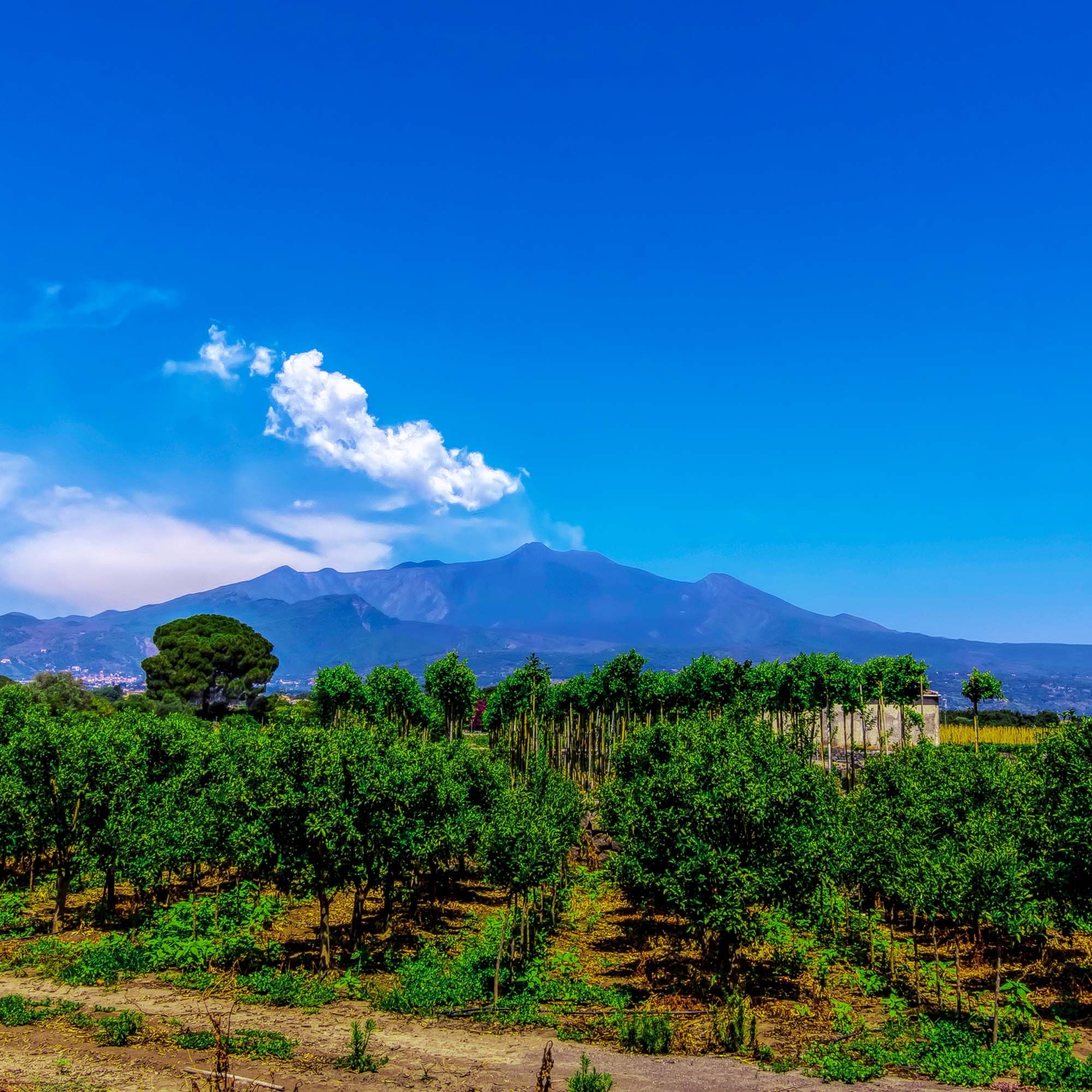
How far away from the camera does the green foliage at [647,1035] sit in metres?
22.5

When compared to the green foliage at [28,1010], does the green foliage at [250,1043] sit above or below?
above

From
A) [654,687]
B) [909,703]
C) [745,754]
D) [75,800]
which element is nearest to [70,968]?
[75,800]

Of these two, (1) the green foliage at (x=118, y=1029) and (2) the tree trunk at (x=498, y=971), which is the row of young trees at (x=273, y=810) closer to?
(2) the tree trunk at (x=498, y=971)

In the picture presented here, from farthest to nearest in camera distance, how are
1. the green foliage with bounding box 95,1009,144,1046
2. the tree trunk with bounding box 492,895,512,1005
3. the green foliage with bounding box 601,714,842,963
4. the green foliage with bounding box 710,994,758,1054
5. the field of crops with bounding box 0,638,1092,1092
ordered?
the tree trunk with bounding box 492,895,512,1005 → the green foliage with bounding box 601,714,842,963 → the field of crops with bounding box 0,638,1092,1092 → the green foliage with bounding box 710,994,758,1054 → the green foliage with bounding box 95,1009,144,1046

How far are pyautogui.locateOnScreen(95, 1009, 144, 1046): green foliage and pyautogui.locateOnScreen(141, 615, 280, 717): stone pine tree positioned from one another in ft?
319

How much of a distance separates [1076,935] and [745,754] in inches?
883

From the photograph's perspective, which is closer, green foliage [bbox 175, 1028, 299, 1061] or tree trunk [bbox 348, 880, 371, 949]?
green foliage [bbox 175, 1028, 299, 1061]

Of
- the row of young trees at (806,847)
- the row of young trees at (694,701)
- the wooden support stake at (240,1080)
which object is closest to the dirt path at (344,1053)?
the wooden support stake at (240,1080)

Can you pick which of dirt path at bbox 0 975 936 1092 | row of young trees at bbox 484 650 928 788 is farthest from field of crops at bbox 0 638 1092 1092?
row of young trees at bbox 484 650 928 788

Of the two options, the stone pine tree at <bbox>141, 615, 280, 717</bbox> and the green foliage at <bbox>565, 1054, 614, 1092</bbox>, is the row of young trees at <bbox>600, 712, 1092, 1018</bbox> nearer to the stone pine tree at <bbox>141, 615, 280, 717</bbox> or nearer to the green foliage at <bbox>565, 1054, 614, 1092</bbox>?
the green foliage at <bbox>565, 1054, 614, 1092</bbox>

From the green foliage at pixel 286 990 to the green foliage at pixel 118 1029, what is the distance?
12.9 feet

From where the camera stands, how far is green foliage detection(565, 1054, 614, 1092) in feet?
61.1

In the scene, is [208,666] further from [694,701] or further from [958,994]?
[958,994]

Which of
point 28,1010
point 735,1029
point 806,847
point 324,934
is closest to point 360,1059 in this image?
point 324,934
